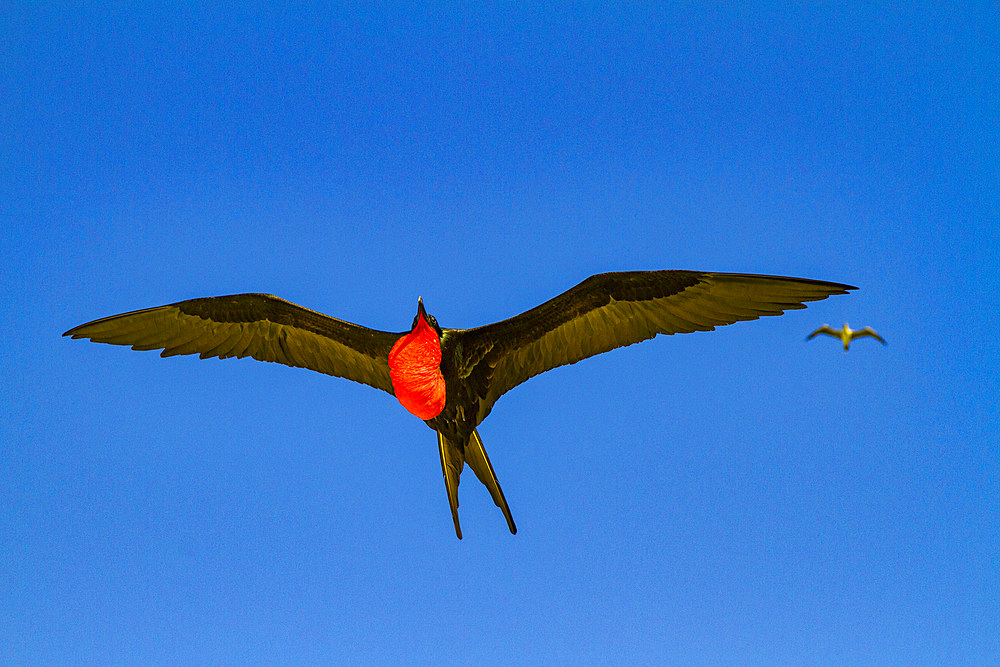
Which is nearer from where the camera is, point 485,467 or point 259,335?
point 485,467

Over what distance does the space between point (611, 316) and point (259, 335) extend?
2965mm

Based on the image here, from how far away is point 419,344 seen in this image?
625cm

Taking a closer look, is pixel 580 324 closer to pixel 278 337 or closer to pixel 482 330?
pixel 482 330

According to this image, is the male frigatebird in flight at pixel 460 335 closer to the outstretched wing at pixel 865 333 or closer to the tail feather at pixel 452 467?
the tail feather at pixel 452 467

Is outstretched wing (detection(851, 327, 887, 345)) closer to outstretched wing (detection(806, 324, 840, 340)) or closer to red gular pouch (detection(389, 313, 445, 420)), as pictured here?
outstretched wing (detection(806, 324, 840, 340))

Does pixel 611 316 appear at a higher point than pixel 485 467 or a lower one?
higher

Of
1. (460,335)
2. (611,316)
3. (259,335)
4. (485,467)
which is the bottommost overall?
(485,467)

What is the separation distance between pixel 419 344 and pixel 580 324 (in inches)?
52.1

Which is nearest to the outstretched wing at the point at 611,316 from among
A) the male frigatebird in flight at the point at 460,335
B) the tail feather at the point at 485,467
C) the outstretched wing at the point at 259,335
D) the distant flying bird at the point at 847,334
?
the male frigatebird in flight at the point at 460,335

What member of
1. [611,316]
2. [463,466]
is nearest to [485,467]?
[463,466]

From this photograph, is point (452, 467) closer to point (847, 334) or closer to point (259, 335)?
point (259, 335)

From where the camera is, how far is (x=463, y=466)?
22.9 feet

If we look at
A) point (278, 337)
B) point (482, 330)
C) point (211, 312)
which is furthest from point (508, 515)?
point (211, 312)

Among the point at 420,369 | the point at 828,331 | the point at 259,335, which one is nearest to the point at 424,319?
the point at 420,369
